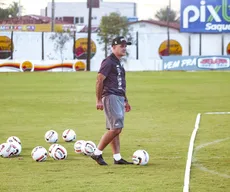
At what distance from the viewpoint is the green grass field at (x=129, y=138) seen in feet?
37.3

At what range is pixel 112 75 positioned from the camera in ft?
42.6

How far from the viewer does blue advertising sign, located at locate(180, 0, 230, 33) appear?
8231 centimetres

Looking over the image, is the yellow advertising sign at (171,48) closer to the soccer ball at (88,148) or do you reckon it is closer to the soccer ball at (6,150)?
the soccer ball at (88,148)

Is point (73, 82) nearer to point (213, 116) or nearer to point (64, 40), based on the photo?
point (213, 116)

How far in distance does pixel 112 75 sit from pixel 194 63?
53251 mm

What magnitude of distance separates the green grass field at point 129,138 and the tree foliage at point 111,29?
49493 millimetres

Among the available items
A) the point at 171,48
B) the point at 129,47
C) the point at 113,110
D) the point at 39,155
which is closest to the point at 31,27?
the point at 129,47

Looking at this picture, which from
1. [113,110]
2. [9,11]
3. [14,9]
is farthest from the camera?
[14,9]

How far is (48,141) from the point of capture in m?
16.2

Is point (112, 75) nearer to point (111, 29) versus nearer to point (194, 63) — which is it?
point (194, 63)

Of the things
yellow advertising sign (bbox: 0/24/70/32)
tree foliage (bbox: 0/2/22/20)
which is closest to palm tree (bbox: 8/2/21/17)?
tree foliage (bbox: 0/2/22/20)

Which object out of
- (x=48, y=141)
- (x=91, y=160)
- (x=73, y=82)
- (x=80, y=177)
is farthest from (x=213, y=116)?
(x=73, y=82)

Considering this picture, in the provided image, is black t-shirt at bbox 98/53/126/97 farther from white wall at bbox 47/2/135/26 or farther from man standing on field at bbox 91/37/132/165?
white wall at bbox 47/2/135/26

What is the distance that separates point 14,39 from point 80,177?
7367 centimetres
